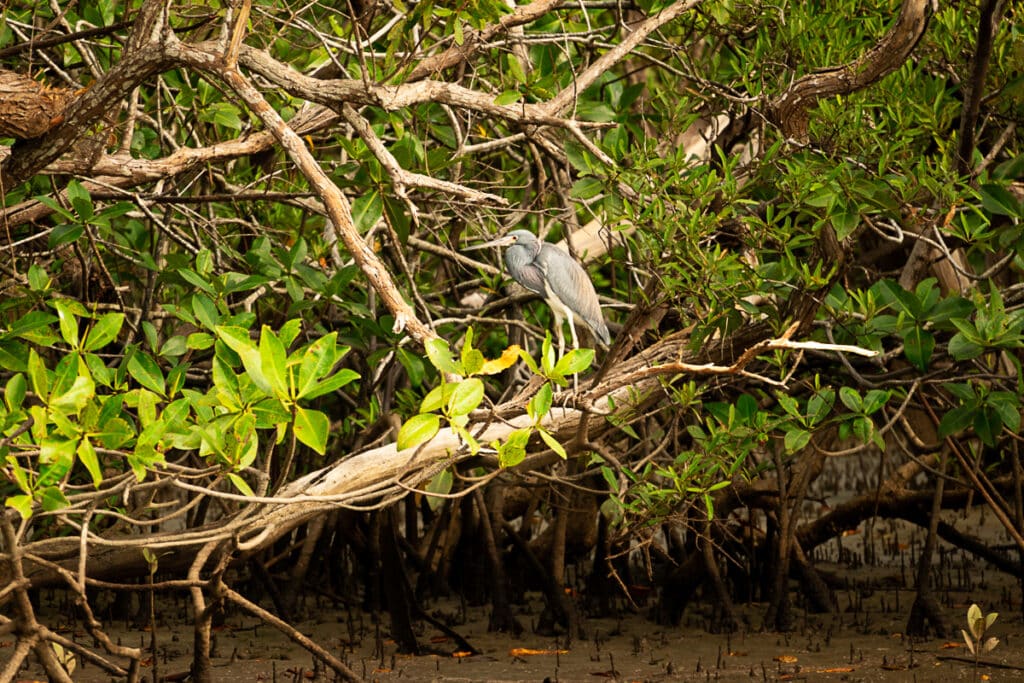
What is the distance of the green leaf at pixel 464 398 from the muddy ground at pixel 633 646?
202 centimetres

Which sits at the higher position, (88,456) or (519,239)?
(519,239)

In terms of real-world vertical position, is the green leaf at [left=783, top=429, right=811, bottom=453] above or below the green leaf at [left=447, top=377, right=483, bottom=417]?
above

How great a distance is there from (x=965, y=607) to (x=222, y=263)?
3341mm

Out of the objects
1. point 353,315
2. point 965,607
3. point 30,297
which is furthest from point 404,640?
point 965,607

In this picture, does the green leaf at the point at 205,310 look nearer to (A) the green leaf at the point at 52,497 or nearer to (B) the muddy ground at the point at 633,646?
(A) the green leaf at the point at 52,497

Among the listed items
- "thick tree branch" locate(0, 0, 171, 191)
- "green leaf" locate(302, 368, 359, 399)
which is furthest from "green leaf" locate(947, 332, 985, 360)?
"thick tree branch" locate(0, 0, 171, 191)

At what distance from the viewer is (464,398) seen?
8.15 ft

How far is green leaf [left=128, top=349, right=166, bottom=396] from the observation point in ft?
9.44

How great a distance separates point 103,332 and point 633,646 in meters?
2.76

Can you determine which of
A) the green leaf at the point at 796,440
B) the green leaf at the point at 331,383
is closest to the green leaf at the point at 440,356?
the green leaf at the point at 331,383

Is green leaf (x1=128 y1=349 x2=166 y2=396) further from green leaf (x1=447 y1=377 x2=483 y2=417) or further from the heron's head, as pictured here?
the heron's head

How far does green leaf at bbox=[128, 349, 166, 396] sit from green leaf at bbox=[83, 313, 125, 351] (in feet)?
0.47

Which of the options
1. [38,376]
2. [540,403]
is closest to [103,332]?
[38,376]

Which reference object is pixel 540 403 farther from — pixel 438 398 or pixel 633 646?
pixel 633 646
